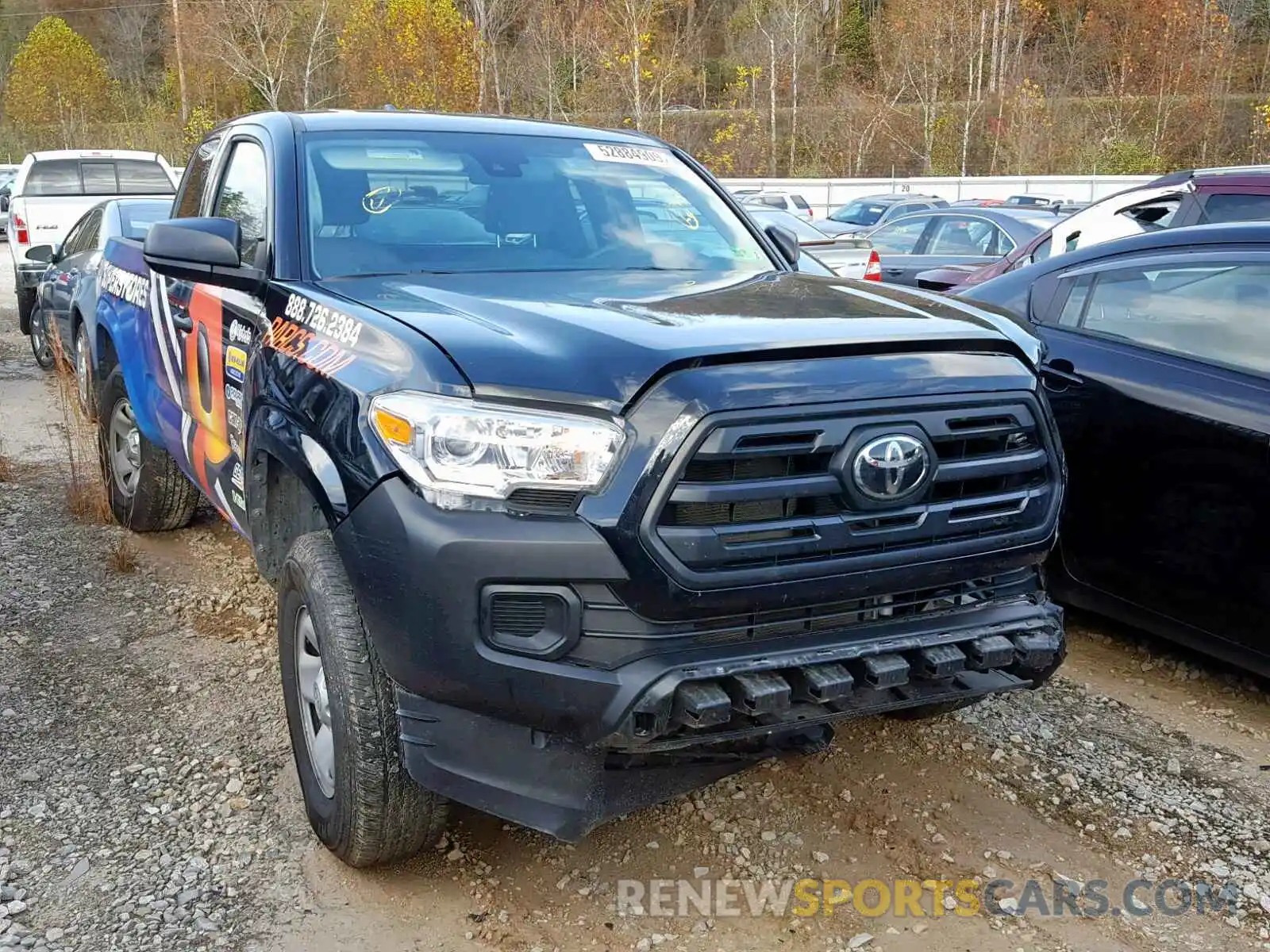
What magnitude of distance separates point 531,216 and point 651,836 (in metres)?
1.96

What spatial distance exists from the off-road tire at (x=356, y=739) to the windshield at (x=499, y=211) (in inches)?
40.3

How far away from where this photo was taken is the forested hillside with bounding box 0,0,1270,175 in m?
35.8

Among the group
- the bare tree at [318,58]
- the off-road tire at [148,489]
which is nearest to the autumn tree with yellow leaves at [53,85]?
the bare tree at [318,58]

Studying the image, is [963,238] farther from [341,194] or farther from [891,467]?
[891,467]

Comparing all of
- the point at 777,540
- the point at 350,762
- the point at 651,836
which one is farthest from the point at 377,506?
the point at 651,836

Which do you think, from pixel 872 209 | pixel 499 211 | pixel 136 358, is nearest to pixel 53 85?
pixel 872 209

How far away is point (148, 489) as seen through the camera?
5551 mm

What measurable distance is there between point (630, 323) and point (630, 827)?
1.44 m

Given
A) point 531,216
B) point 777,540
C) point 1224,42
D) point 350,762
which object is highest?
point 1224,42

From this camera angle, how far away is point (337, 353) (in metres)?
2.88

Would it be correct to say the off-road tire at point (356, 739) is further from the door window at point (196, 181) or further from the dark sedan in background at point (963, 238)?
the dark sedan in background at point (963, 238)

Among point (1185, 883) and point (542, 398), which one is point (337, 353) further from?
point (1185, 883)

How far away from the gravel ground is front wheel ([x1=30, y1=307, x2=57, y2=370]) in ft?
22.5

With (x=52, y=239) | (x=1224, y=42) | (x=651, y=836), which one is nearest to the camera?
(x=651, y=836)
